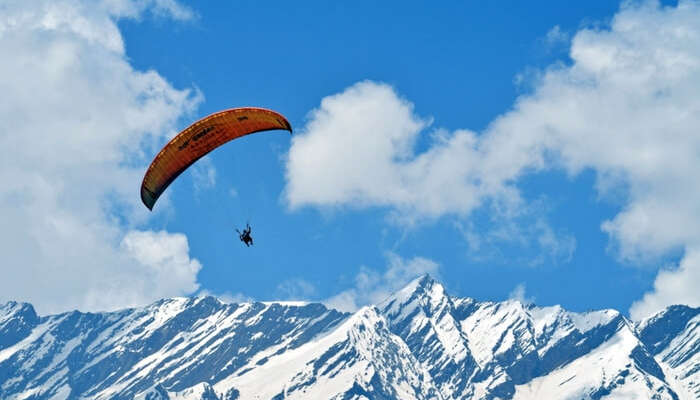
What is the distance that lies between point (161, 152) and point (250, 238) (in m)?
15.9

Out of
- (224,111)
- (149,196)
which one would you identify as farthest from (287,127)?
(149,196)

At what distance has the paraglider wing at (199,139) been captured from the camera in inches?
3718

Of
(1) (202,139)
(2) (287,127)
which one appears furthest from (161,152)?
(2) (287,127)

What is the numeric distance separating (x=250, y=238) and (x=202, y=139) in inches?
559

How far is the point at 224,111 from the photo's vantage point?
94438 millimetres

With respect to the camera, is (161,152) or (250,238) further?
(250,238)

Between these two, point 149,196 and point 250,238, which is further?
point 250,238

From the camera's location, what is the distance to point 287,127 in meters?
93.3

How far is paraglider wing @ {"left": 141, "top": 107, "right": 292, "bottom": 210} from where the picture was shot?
3718 inches

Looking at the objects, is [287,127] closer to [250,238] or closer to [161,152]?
[161,152]

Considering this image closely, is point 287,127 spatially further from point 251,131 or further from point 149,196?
point 149,196

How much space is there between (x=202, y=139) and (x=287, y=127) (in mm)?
7834

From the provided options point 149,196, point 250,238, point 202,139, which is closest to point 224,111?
point 202,139

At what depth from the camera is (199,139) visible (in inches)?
3802
